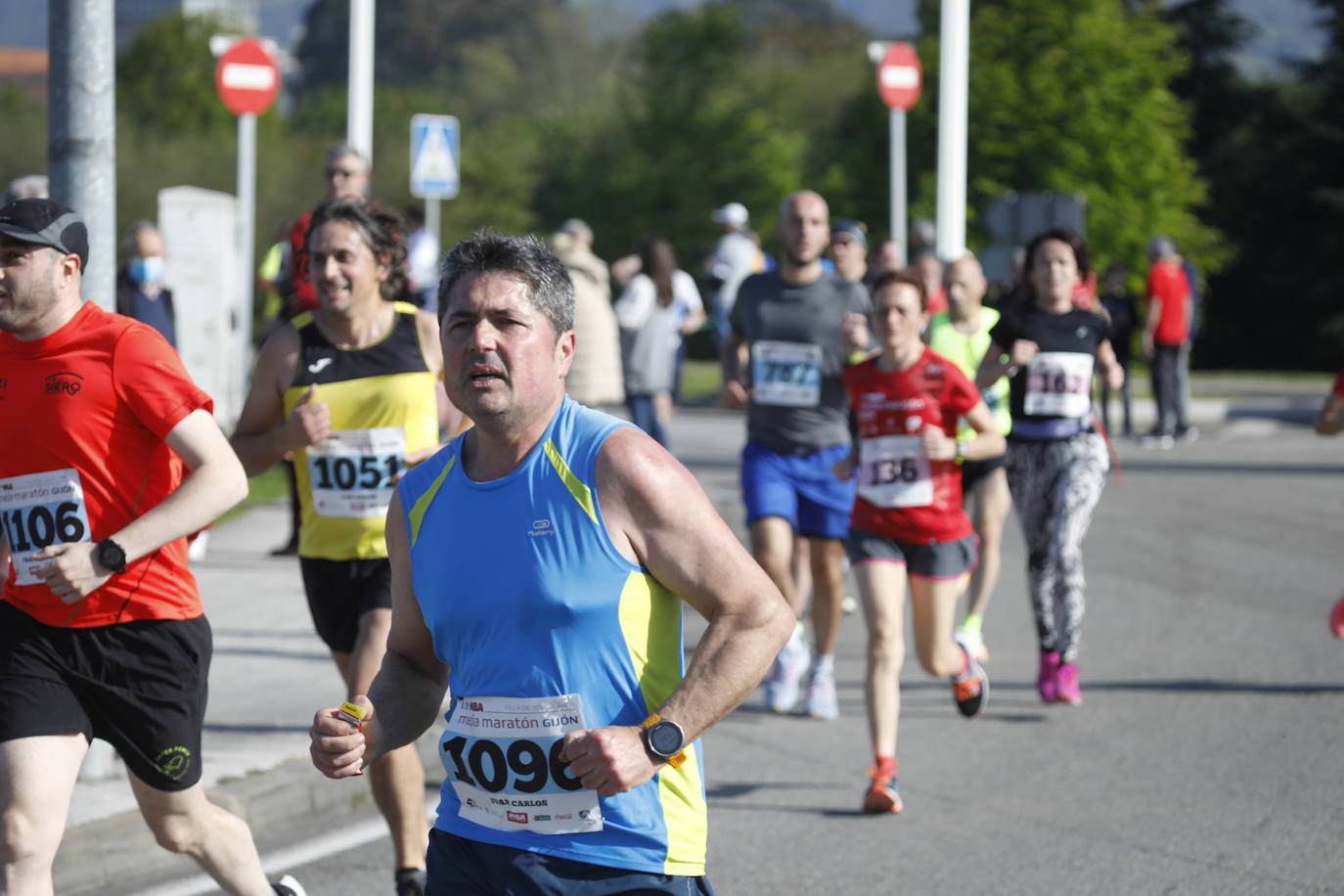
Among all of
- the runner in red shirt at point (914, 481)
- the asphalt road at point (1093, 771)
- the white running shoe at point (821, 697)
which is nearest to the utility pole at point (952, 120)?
the asphalt road at point (1093, 771)

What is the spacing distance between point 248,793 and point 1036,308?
4351 mm

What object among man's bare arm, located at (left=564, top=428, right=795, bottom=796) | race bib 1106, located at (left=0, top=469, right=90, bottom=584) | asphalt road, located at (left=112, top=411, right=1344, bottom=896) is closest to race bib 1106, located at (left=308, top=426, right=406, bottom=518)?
asphalt road, located at (left=112, top=411, right=1344, bottom=896)

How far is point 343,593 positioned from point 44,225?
1.67m

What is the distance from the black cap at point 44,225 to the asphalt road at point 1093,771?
218 centimetres

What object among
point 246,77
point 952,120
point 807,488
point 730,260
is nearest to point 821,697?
point 807,488

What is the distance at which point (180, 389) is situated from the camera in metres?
4.52

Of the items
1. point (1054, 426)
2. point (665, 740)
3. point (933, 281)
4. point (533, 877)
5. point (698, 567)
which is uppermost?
point (933, 281)

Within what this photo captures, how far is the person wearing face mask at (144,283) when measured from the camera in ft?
35.1

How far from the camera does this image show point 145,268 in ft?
35.3

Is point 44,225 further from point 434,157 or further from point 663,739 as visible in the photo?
point 434,157

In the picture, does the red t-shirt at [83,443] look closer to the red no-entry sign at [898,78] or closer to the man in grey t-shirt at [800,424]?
the man in grey t-shirt at [800,424]

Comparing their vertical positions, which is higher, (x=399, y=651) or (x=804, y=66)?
(x=804, y=66)

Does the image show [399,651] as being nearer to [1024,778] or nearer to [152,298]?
[1024,778]

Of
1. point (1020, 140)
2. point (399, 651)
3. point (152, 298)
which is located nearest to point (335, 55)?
point (1020, 140)
